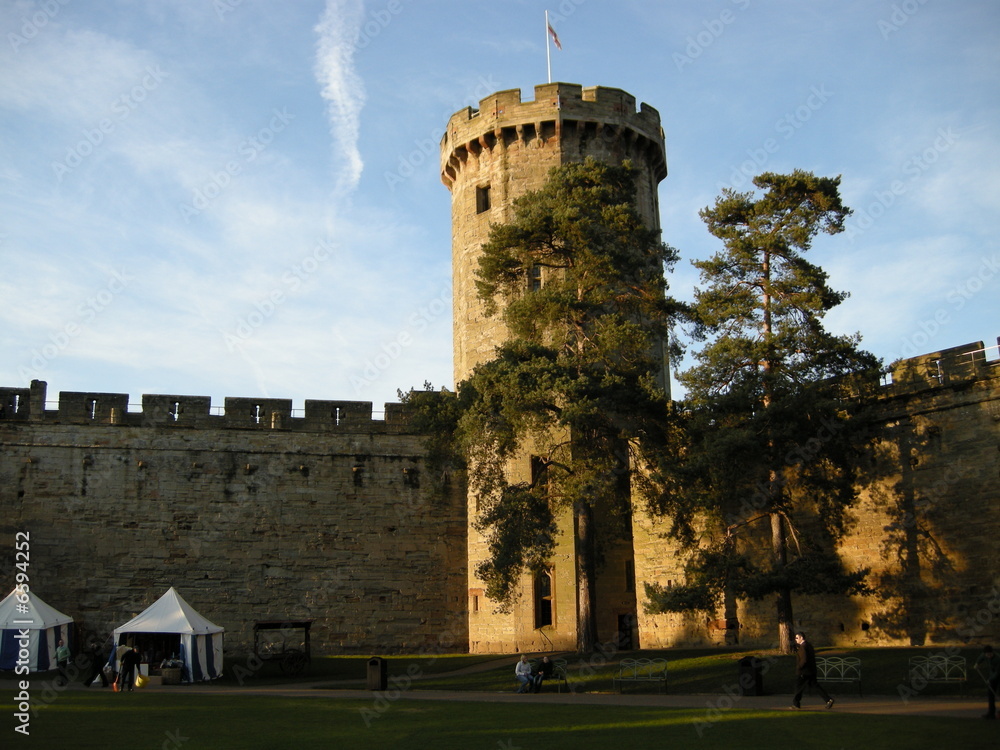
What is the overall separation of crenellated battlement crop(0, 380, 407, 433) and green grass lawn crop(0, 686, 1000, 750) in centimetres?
1197

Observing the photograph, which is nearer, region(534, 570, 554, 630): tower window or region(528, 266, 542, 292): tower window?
region(534, 570, 554, 630): tower window

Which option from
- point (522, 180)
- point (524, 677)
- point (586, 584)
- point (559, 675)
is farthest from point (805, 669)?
point (522, 180)

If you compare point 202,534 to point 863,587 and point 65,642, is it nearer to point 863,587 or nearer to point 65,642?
point 65,642

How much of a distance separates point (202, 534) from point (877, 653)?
16.8 m

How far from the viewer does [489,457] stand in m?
21.3

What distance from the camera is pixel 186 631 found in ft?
67.2

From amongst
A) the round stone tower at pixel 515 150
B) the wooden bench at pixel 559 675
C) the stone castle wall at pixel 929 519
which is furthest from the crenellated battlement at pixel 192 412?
the stone castle wall at pixel 929 519

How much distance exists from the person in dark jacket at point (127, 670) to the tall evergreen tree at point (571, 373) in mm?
6891

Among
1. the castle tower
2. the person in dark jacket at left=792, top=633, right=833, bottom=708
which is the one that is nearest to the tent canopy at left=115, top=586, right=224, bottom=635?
the castle tower

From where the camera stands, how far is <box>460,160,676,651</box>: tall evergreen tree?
2022 centimetres

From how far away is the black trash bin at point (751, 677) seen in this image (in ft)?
51.8

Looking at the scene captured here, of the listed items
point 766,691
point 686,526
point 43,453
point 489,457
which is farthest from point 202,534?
point 766,691

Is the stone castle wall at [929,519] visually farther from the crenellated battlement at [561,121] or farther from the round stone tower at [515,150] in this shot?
the crenellated battlement at [561,121]

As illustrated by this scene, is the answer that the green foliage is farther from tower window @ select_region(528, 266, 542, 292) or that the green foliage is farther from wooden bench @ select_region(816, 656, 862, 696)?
wooden bench @ select_region(816, 656, 862, 696)
